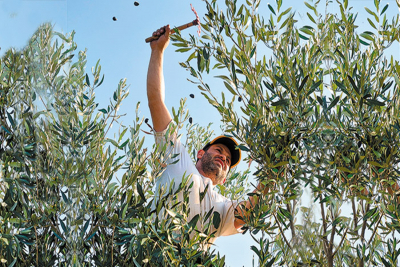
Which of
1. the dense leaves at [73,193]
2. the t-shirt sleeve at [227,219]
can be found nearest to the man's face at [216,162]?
the t-shirt sleeve at [227,219]

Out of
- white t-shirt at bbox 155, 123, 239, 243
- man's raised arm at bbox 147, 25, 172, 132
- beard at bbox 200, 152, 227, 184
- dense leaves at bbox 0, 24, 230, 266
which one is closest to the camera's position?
dense leaves at bbox 0, 24, 230, 266

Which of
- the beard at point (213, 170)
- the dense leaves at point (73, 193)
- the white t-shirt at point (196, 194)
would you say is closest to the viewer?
the dense leaves at point (73, 193)

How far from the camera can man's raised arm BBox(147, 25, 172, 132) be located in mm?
4566

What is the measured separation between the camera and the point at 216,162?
18.1 ft

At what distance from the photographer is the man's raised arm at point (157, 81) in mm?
4566

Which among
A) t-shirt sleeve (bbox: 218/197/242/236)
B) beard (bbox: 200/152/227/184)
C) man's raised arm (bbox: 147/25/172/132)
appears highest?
man's raised arm (bbox: 147/25/172/132)

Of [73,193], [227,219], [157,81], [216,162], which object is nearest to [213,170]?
[216,162]

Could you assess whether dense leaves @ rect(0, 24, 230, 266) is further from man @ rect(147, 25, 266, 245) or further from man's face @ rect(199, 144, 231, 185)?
man's face @ rect(199, 144, 231, 185)

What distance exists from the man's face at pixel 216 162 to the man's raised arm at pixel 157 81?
3.83ft

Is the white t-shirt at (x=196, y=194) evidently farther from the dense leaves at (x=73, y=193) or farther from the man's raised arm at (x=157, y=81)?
the dense leaves at (x=73, y=193)

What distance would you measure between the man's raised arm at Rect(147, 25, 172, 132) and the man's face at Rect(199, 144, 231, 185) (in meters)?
1.17

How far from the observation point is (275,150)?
3486 millimetres

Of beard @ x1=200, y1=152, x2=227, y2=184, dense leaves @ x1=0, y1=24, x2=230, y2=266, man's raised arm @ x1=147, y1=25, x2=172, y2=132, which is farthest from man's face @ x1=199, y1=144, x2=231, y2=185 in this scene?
dense leaves @ x1=0, y1=24, x2=230, y2=266

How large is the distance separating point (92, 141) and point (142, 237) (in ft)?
3.04
